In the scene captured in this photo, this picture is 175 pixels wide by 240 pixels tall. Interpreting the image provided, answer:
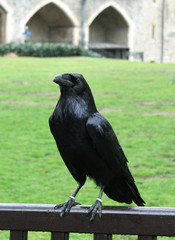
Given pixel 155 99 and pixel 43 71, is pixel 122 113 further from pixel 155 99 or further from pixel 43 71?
pixel 43 71

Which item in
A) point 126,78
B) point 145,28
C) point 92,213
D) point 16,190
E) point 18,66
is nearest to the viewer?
point 92,213

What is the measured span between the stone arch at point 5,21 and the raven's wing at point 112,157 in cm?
2350

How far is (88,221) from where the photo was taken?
1.87 m

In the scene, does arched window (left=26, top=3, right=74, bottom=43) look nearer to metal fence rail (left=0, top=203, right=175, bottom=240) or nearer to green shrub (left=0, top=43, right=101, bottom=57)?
green shrub (left=0, top=43, right=101, bottom=57)

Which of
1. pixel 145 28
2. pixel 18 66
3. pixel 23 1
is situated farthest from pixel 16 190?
pixel 145 28

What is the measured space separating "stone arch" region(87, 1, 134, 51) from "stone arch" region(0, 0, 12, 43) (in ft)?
19.1

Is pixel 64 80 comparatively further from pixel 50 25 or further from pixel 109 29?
pixel 109 29

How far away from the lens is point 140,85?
1230cm

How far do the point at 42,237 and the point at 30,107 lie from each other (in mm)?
5349

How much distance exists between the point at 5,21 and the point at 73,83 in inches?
948

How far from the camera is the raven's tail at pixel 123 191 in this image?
2.16 meters

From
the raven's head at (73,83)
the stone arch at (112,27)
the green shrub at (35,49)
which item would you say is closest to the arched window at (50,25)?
the stone arch at (112,27)

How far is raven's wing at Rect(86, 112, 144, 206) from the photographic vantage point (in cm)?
195

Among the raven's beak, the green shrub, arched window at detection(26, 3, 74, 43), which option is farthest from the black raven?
arched window at detection(26, 3, 74, 43)
